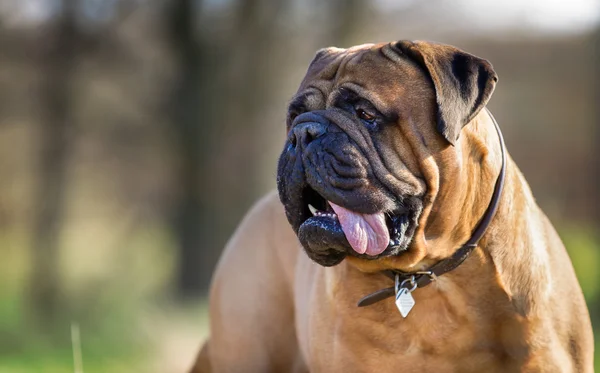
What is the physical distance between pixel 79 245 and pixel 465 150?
13.7m

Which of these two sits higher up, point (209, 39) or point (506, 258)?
point (506, 258)

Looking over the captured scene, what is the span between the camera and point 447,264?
3.70m

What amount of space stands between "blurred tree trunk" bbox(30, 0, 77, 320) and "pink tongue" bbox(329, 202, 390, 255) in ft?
38.9

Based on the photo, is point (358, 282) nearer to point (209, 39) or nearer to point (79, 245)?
point (209, 39)

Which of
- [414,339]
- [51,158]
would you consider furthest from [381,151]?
[51,158]

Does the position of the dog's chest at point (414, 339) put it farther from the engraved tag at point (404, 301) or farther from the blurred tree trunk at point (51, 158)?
the blurred tree trunk at point (51, 158)

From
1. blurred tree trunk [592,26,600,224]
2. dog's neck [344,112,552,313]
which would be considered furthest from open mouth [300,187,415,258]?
blurred tree trunk [592,26,600,224]

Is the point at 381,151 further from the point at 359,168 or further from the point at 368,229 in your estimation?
the point at 368,229

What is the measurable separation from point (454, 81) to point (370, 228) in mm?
645

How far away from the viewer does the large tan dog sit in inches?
136

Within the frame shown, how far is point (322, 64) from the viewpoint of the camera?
3865mm

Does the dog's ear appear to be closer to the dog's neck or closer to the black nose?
the dog's neck

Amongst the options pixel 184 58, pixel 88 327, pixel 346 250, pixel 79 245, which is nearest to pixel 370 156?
pixel 346 250

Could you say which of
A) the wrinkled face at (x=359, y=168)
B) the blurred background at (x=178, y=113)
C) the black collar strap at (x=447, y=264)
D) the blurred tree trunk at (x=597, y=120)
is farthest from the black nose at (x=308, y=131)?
the blurred background at (x=178, y=113)
